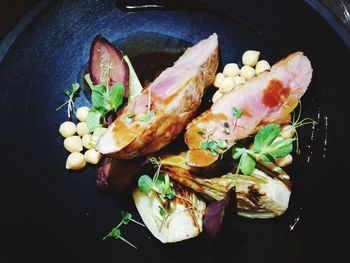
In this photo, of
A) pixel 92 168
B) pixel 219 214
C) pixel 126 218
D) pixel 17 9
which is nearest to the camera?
pixel 219 214

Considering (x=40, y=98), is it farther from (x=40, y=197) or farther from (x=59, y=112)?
(x=40, y=197)

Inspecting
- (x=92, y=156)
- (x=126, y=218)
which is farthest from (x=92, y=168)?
(x=126, y=218)

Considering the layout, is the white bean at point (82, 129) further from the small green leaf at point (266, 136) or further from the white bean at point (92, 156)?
the small green leaf at point (266, 136)

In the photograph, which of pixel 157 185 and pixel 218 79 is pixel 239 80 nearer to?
pixel 218 79

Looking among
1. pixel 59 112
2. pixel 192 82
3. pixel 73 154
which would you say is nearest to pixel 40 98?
pixel 59 112

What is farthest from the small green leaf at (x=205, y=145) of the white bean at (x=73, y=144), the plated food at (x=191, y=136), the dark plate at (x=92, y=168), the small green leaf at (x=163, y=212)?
the white bean at (x=73, y=144)

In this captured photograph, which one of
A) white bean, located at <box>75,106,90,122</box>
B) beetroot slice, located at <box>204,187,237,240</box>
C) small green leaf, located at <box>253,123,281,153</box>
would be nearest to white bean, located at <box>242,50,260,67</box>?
small green leaf, located at <box>253,123,281,153</box>

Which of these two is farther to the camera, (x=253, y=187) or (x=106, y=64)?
(x=106, y=64)
